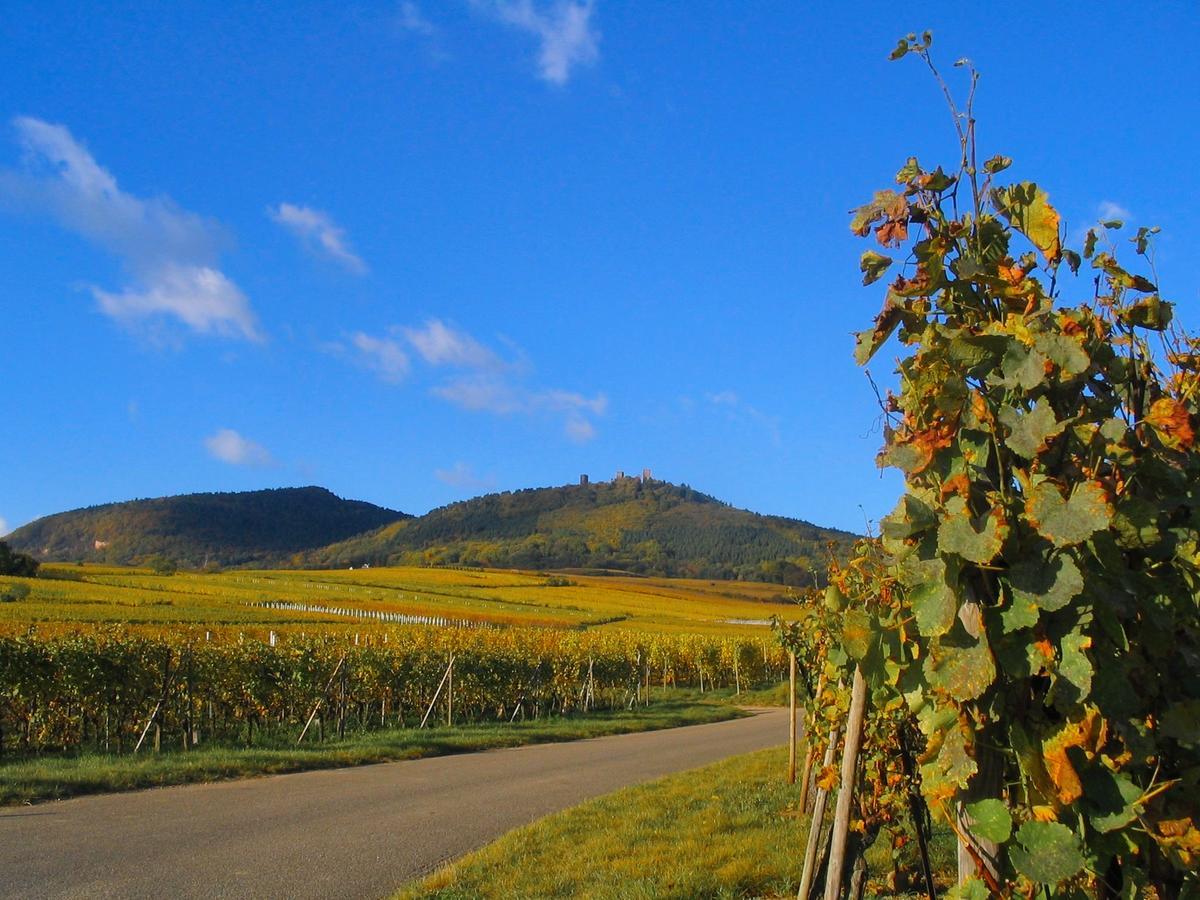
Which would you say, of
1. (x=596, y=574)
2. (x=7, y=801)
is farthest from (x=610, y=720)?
(x=596, y=574)

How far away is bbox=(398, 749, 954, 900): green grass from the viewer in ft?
22.7

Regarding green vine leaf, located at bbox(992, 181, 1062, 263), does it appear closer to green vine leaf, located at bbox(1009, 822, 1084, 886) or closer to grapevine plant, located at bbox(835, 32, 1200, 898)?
grapevine plant, located at bbox(835, 32, 1200, 898)

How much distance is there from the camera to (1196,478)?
276 centimetres

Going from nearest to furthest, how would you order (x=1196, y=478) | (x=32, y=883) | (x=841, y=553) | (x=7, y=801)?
(x=1196, y=478) → (x=841, y=553) → (x=32, y=883) → (x=7, y=801)

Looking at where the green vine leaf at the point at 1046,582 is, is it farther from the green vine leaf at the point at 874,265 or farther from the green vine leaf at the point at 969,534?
the green vine leaf at the point at 874,265

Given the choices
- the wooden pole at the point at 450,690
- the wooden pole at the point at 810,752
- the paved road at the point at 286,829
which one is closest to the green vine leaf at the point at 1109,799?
the wooden pole at the point at 810,752

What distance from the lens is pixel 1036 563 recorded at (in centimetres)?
245

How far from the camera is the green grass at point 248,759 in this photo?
1178cm

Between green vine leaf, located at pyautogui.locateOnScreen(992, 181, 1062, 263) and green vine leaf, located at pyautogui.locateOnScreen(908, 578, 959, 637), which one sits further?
green vine leaf, located at pyautogui.locateOnScreen(992, 181, 1062, 263)

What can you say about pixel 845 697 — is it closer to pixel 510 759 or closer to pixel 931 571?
pixel 931 571

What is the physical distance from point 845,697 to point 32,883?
6286 millimetres

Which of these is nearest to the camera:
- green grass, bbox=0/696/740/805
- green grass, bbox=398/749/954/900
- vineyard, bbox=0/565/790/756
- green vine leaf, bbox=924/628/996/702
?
green vine leaf, bbox=924/628/996/702

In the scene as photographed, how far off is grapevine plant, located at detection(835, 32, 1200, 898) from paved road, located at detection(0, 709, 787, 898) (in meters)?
6.10

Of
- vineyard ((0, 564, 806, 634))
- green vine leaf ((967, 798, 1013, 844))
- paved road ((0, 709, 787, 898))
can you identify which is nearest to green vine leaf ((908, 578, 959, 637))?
green vine leaf ((967, 798, 1013, 844))
